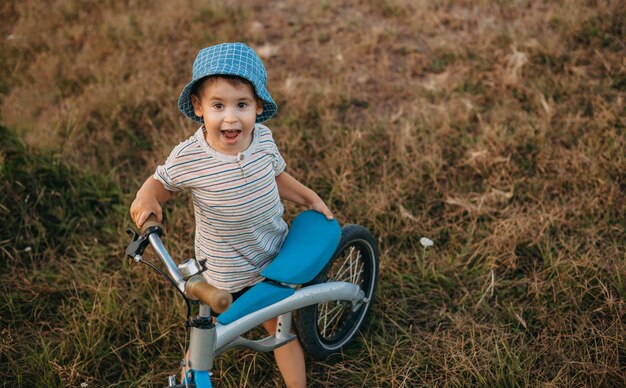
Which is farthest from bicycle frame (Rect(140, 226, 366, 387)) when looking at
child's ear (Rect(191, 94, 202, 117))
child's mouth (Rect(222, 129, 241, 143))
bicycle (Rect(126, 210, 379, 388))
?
child's ear (Rect(191, 94, 202, 117))

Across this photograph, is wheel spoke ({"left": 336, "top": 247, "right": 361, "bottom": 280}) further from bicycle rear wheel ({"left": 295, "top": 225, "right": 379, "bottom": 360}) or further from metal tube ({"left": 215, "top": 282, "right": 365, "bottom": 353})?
metal tube ({"left": 215, "top": 282, "right": 365, "bottom": 353})

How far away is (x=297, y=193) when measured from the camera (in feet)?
→ 8.02

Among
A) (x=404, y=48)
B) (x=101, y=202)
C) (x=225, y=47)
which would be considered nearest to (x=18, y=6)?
(x=101, y=202)

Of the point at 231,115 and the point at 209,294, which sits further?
the point at 231,115

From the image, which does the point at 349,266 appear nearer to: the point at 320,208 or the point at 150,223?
the point at 320,208

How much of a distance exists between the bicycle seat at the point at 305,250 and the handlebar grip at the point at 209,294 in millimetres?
618

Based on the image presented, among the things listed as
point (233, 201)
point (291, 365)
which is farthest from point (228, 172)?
point (291, 365)

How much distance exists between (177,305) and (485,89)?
2836 mm

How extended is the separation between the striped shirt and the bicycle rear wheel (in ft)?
1.17

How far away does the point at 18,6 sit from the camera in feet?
18.5

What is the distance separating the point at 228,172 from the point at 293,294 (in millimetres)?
557

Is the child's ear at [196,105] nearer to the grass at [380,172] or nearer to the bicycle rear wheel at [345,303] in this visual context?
the bicycle rear wheel at [345,303]

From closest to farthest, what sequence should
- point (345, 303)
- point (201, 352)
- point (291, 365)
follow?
point (201, 352) → point (291, 365) → point (345, 303)

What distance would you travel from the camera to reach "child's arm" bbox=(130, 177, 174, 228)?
5.77ft
